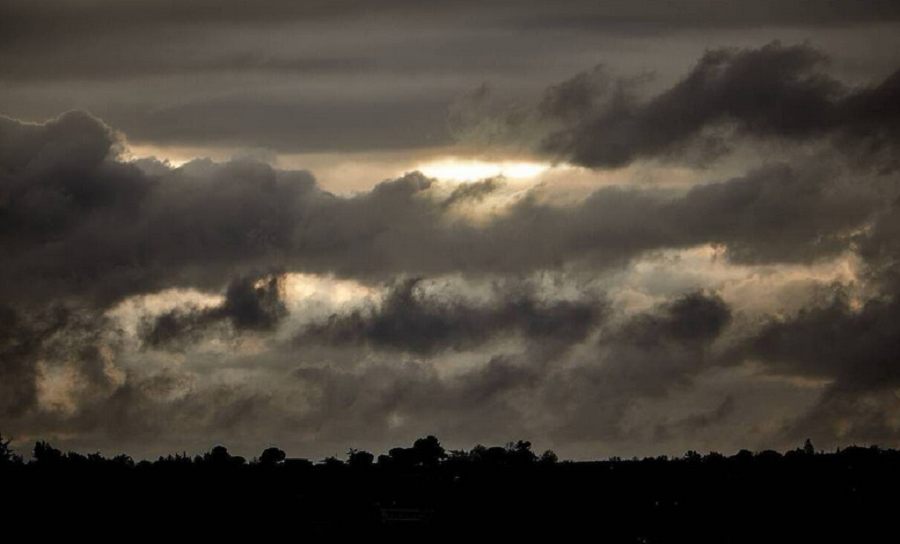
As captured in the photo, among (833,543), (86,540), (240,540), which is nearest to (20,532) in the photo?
(86,540)

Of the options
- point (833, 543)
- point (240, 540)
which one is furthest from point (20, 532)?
point (833, 543)

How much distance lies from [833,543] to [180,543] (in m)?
63.5

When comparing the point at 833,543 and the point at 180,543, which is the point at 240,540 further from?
the point at 833,543

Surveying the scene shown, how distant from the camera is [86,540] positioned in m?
193

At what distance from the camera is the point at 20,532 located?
623 ft

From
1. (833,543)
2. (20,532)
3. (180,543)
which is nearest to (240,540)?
(180,543)

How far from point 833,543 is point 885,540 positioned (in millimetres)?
4974

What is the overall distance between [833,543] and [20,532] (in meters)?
77.7

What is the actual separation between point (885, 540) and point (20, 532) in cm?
8227

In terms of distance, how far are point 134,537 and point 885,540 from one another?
238 ft

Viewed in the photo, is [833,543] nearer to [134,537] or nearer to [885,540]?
Result: [885,540]

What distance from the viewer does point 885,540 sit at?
19850 centimetres

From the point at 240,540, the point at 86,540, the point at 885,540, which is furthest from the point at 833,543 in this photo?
the point at 86,540

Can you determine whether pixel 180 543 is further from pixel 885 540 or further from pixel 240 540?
pixel 885 540
